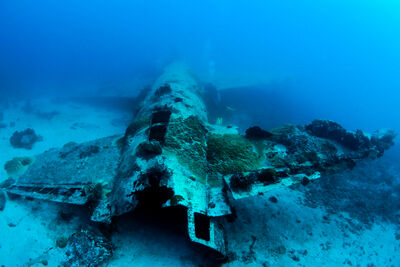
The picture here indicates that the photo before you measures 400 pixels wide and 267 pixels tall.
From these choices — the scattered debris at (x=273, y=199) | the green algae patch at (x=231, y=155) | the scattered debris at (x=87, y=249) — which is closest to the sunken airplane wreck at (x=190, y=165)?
the green algae patch at (x=231, y=155)

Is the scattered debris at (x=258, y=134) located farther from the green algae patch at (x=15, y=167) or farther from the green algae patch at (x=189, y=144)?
the green algae patch at (x=15, y=167)

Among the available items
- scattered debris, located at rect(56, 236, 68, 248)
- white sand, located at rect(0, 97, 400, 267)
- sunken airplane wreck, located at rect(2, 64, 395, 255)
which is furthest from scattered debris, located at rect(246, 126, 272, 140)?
scattered debris, located at rect(56, 236, 68, 248)

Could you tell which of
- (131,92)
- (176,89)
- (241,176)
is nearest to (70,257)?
(241,176)

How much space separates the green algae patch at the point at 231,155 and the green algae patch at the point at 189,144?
18.5 inches

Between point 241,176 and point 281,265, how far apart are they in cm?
451

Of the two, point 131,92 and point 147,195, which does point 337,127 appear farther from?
point 131,92

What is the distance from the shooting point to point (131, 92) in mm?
29703

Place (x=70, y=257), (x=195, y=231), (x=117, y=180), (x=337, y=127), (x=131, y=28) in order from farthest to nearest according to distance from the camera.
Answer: (x=131, y=28)
(x=337, y=127)
(x=117, y=180)
(x=70, y=257)
(x=195, y=231)

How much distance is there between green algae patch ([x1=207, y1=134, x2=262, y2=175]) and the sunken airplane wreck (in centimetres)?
5

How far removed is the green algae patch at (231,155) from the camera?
Answer: 9.12 metres

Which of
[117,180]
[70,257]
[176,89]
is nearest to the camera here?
[70,257]

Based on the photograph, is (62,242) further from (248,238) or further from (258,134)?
(258,134)

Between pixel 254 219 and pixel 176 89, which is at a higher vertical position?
pixel 176 89

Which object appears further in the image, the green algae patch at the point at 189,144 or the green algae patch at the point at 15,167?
the green algae patch at the point at 15,167
